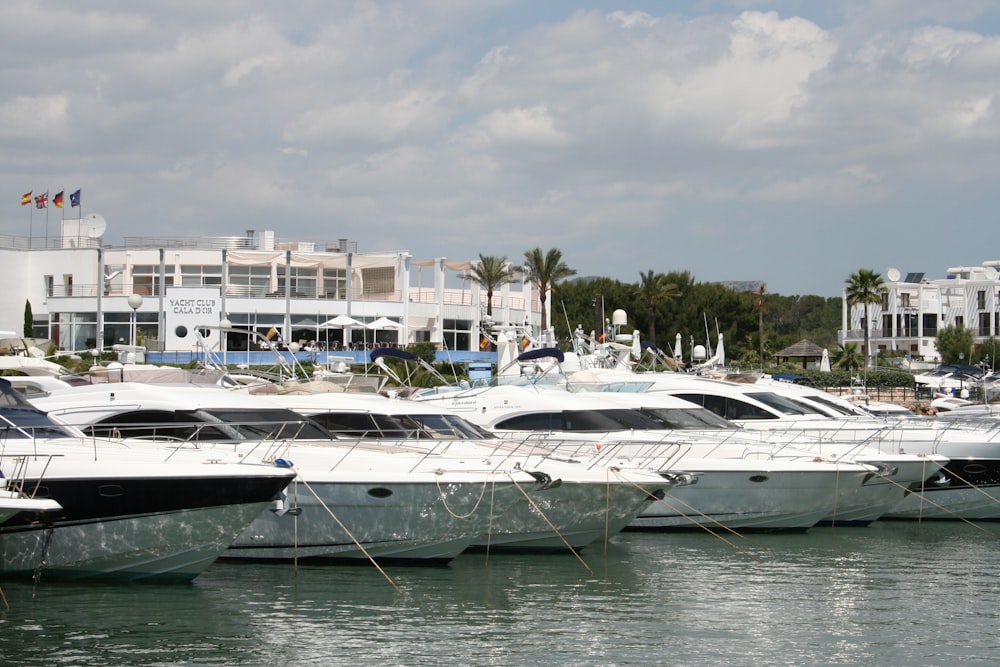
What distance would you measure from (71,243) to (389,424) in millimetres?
58366

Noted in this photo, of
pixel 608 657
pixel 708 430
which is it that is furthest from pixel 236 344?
pixel 608 657

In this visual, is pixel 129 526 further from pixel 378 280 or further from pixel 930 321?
pixel 930 321

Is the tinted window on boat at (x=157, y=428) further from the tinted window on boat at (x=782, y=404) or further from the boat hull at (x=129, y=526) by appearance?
the tinted window on boat at (x=782, y=404)

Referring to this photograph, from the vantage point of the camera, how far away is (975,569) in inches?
716

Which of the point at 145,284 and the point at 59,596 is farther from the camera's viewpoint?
the point at 145,284

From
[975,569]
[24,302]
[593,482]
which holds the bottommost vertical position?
[975,569]

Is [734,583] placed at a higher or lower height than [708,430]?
lower

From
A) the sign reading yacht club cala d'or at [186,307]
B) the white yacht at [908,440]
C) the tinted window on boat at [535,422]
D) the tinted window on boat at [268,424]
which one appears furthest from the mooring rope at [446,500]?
the sign reading yacht club cala d'or at [186,307]

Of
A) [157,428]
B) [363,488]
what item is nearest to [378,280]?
[157,428]

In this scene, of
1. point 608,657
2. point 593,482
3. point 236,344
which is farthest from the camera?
point 236,344

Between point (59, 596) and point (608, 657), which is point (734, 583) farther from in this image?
point (59, 596)

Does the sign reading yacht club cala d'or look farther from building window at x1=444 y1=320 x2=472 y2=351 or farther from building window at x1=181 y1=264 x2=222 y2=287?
building window at x1=444 y1=320 x2=472 y2=351

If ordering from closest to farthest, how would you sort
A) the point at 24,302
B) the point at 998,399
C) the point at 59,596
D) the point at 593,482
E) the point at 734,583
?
the point at 59,596 → the point at 734,583 → the point at 593,482 → the point at 998,399 → the point at 24,302

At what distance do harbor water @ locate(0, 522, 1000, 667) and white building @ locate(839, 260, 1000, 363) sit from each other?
88326 millimetres
